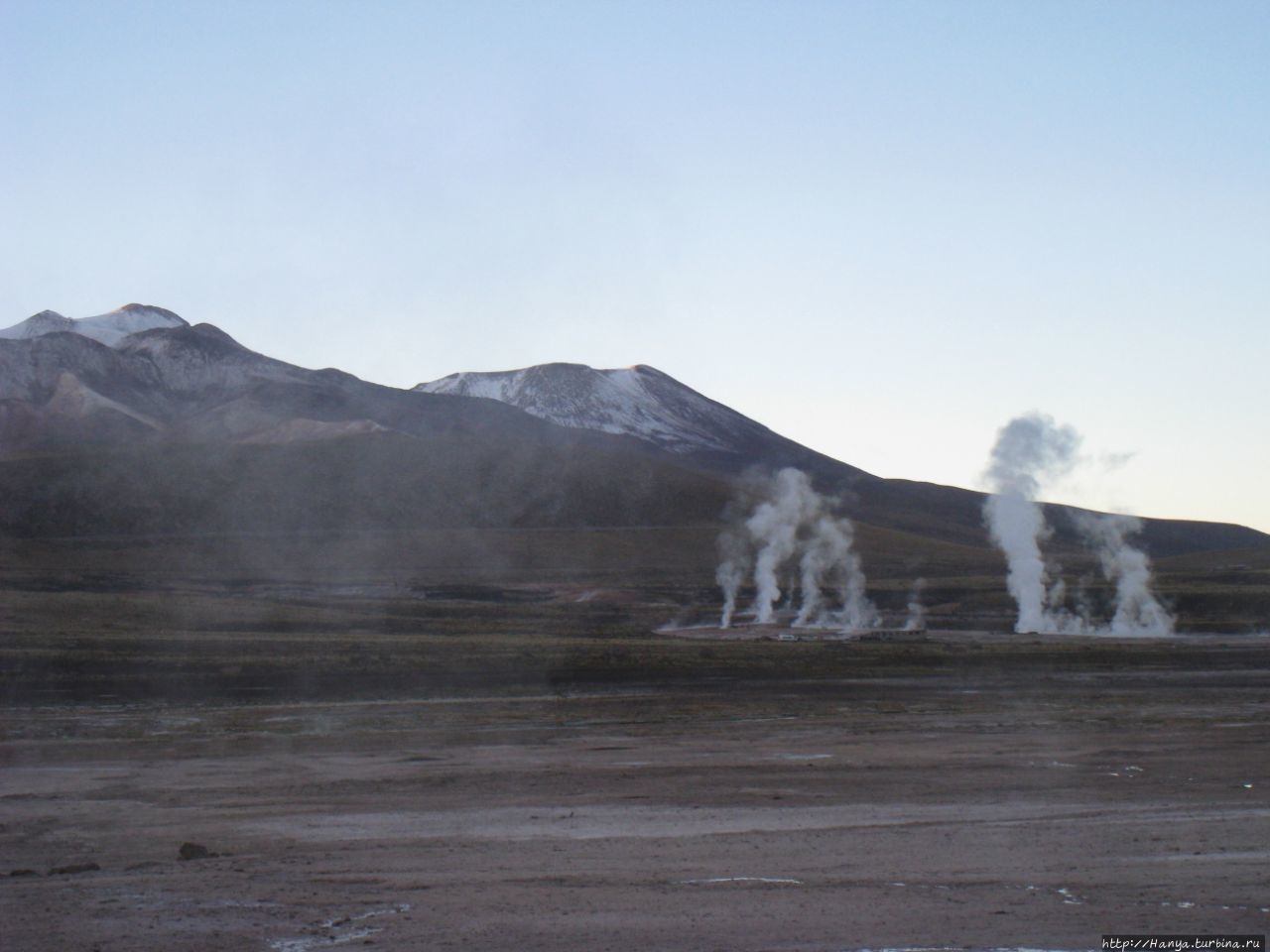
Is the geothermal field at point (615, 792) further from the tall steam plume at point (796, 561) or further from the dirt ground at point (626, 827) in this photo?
the tall steam plume at point (796, 561)

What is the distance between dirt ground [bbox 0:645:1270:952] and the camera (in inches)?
530

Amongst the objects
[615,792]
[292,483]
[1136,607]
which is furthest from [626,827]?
[292,483]

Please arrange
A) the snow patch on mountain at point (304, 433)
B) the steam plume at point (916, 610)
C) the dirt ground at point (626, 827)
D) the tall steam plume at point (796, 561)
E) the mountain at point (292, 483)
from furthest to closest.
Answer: the snow patch on mountain at point (304, 433) < the mountain at point (292, 483) < the tall steam plume at point (796, 561) < the steam plume at point (916, 610) < the dirt ground at point (626, 827)

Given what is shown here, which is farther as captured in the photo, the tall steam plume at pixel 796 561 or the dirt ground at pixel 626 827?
the tall steam plume at pixel 796 561

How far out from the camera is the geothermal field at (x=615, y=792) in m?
13.8

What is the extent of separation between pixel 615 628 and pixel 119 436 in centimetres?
13599

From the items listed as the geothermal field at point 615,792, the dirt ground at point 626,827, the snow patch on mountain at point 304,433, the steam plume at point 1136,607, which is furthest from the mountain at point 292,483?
the dirt ground at point 626,827

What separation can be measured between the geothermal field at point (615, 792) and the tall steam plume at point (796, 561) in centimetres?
3123

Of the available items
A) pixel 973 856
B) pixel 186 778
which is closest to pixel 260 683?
pixel 186 778

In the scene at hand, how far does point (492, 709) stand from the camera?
36.3 metres

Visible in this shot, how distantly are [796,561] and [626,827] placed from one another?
118 meters

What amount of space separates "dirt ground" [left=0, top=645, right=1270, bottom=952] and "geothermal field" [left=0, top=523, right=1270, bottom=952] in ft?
0.27

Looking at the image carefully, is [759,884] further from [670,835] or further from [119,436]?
[119,436]

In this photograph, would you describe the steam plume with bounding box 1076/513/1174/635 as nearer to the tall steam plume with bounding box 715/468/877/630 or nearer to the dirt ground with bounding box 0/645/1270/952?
the tall steam plume with bounding box 715/468/877/630
